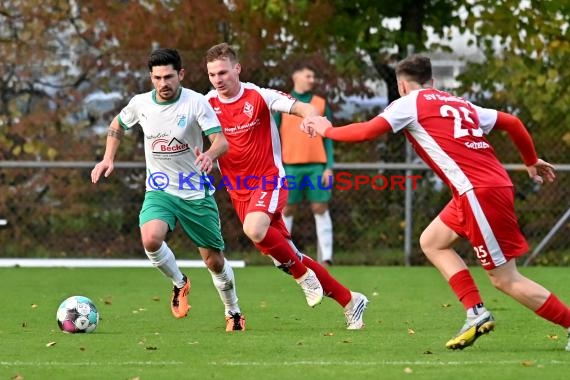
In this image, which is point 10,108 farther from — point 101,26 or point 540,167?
point 540,167

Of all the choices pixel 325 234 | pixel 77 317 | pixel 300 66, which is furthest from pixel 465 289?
pixel 300 66

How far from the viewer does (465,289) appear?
8.41 metres

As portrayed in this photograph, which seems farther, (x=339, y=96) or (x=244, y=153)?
(x=339, y=96)

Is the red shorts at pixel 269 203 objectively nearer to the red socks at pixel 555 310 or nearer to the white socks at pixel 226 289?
the white socks at pixel 226 289

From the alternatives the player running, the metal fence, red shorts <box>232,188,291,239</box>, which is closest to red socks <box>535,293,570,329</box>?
the player running

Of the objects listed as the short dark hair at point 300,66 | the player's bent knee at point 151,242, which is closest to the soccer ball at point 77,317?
the player's bent knee at point 151,242

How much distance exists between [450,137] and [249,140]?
2.45m

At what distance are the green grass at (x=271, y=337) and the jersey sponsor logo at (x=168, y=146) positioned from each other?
1.26m

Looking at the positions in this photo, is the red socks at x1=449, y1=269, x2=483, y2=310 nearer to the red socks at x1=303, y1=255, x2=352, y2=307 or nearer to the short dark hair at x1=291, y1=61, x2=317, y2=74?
the red socks at x1=303, y1=255, x2=352, y2=307

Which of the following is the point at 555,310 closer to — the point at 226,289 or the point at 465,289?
the point at 465,289

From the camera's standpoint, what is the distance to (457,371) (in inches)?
285

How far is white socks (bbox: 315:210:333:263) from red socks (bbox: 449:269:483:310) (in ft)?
24.3

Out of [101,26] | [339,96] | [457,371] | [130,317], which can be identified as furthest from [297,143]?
[457,371]

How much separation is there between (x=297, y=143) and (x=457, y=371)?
8.34m
